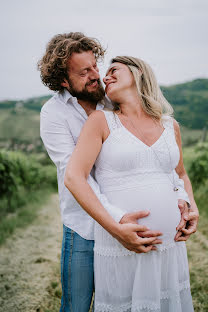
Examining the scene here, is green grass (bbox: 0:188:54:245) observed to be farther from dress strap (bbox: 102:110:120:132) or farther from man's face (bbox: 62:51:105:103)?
dress strap (bbox: 102:110:120:132)

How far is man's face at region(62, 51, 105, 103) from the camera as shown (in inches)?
91.4

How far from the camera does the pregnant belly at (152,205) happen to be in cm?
186

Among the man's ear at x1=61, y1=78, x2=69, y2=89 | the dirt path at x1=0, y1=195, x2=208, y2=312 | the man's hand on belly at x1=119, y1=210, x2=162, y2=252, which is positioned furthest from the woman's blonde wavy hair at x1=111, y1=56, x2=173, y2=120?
the dirt path at x1=0, y1=195, x2=208, y2=312

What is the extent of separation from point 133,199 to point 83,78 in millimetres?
1022

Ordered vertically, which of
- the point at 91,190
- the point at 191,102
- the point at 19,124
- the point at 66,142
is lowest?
the point at 19,124

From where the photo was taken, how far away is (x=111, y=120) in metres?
1.95

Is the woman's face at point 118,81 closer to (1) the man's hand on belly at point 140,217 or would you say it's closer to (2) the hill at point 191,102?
(1) the man's hand on belly at point 140,217

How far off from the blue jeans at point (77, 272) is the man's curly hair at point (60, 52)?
1161 millimetres

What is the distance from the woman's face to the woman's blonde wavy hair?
0.13ft

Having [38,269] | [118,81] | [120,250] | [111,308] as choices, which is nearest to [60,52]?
[118,81]

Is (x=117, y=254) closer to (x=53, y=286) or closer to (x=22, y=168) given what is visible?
(x=53, y=286)

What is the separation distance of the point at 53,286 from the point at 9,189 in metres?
3.77

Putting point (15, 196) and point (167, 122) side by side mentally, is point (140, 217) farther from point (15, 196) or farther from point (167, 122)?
point (15, 196)

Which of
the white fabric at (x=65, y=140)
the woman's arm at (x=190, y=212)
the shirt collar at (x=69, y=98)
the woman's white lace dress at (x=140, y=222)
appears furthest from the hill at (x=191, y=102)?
the woman's white lace dress at (x=140, y=222)
